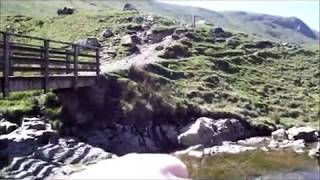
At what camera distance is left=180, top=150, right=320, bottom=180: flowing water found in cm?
2562

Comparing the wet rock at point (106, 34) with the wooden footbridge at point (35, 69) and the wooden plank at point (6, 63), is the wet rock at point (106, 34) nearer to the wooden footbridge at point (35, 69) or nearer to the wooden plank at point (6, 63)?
the wooden footbridge at point (35, 69)

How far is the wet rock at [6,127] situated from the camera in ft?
78.3

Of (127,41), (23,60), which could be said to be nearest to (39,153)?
(23,60)

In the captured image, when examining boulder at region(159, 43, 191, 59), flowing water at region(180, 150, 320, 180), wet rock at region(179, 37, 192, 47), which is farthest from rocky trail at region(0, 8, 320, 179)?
wet rock at region(179, 37, 192, 47)

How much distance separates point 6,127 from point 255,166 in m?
12.3

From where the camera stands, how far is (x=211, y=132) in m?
34.4

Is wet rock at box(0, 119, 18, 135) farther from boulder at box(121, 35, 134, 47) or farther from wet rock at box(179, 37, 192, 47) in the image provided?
wet rock at box(179, 37, 192, 47)

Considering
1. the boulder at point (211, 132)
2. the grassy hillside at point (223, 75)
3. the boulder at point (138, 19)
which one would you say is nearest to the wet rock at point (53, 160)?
the grassy hillside at point (223, 75)

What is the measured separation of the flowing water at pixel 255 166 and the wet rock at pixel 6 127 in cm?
799

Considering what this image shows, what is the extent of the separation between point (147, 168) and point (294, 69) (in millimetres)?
71361

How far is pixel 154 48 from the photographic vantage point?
64.8 metres

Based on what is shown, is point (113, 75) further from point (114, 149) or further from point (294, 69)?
point (294, 69)

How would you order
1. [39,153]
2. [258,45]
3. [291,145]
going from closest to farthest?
[39,153] → [291,145] → [258,45]

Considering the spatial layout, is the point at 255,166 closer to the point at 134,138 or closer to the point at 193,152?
the point at 193,152
